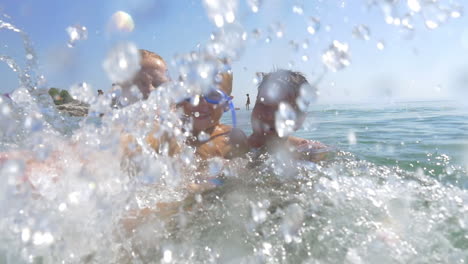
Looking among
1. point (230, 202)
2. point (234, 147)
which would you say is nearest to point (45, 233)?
point (230, 202)

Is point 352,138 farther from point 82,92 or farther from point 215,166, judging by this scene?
point 82,92

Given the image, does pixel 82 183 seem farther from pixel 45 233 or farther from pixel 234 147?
pixel 234 147

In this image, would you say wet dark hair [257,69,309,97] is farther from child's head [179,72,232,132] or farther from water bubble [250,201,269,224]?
water bubble [250,201,269,224]

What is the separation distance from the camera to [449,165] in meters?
3.26

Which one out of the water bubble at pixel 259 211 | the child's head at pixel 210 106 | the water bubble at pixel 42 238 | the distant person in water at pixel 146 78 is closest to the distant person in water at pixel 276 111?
the child's head at pixel 210 106

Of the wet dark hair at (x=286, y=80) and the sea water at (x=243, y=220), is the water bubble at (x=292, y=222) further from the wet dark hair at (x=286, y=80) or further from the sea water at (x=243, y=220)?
the wet dark hair at (x=286, y=80)

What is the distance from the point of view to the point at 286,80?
319 cm

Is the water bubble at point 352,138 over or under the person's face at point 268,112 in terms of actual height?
under

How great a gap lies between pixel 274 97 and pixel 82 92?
163cm

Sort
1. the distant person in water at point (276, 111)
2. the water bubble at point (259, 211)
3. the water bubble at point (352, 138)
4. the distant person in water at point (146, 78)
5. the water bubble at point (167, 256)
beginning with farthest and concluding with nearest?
the water bubble at point (352, 138)
the distant person in water at point (276, 111)
the distant person in water at point (146, 78)
the water bubble at point (259, 211)
the water bubble at point (167, 256)

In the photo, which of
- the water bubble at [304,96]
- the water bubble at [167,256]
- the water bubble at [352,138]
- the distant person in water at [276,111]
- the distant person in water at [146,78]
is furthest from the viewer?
the water bubble at [352,138]

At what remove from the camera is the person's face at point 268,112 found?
313cm

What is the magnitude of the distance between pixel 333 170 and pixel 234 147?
3.24 feet

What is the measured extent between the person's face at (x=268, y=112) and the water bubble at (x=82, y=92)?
1485mm
